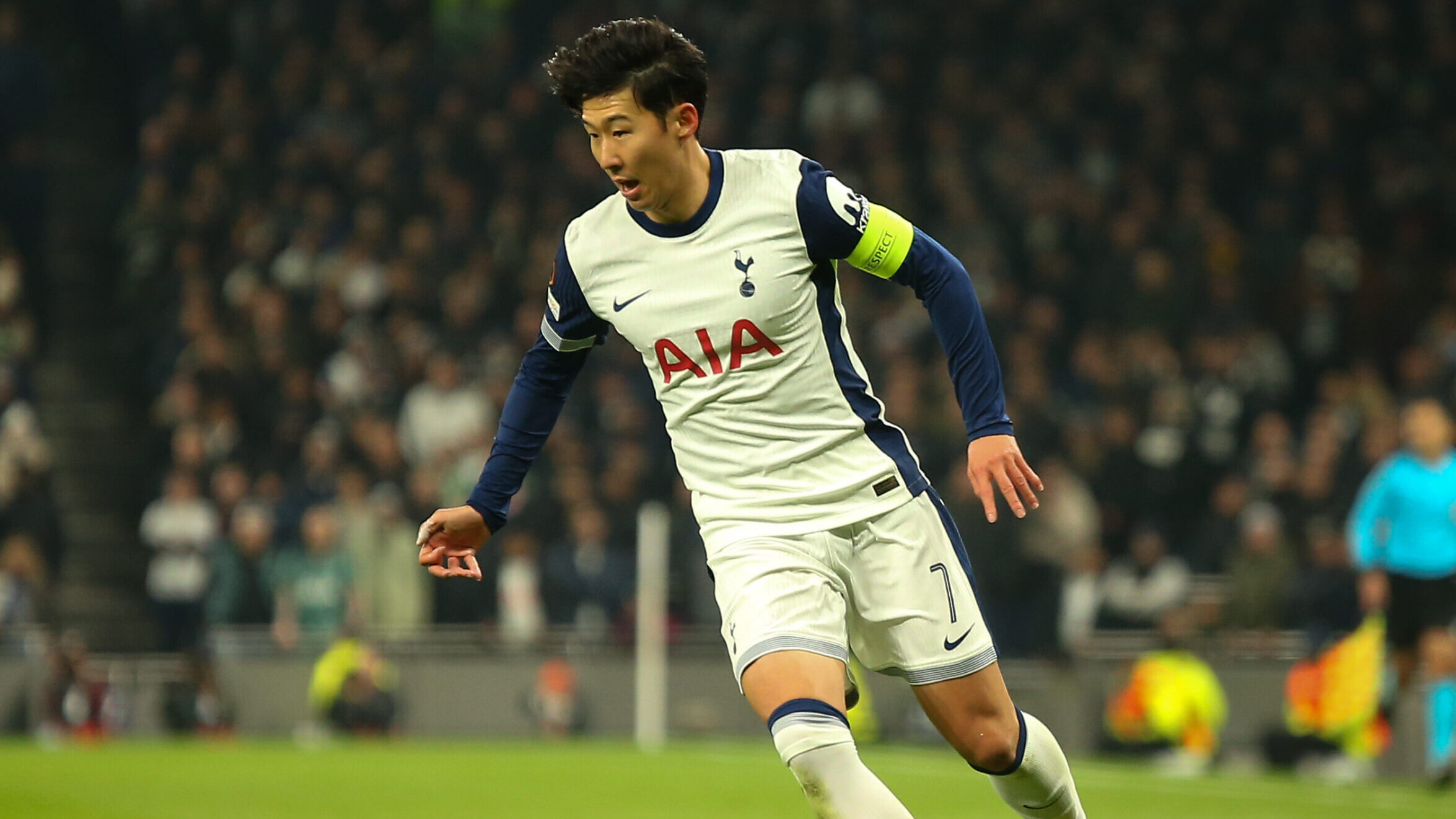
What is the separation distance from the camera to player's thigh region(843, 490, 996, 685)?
15.5 ft

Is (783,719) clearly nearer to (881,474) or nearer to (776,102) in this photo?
(881,474)

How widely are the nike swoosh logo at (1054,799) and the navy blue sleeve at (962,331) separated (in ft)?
3.07

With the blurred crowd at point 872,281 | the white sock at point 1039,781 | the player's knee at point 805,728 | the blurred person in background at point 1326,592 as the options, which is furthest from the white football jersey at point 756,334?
the blurred person in background at point 1326,592

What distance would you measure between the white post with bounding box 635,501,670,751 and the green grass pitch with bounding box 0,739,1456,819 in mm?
1029

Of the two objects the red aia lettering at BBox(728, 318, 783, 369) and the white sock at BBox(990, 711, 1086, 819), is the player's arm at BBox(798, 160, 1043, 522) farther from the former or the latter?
the white sock at BBox(990, 711, 1086, 819)

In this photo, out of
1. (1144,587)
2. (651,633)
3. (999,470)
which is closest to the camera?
(999,470)

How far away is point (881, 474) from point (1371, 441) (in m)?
8.94

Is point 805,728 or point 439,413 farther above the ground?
point 439,413

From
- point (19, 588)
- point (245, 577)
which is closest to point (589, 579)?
point (245, 577)

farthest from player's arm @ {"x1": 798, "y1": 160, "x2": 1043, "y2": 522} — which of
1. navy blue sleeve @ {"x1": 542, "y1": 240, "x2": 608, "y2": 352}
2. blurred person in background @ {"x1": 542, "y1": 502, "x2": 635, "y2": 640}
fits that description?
blurred person in background @ {"x1": 542, "y1": 502, "x2": 635, "y2": 640}

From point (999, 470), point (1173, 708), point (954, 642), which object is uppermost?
point (999, 470)

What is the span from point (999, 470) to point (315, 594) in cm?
1017

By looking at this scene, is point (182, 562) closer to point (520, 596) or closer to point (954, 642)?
point (520, 596)

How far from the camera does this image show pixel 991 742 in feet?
15.7
